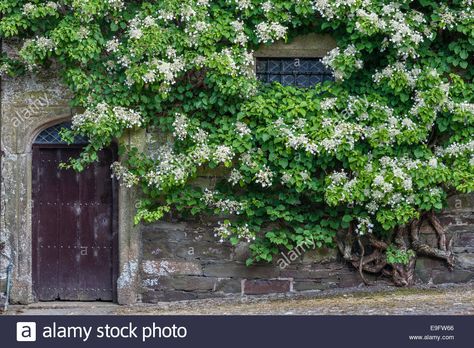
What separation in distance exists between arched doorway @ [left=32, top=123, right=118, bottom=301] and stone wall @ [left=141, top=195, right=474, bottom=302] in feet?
1.93

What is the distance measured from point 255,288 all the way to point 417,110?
2.78 m

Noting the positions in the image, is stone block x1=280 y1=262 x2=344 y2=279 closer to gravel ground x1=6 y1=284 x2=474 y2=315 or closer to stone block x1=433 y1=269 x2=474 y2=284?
gravel ground x1=6 y1=284 x2=474 y2=315

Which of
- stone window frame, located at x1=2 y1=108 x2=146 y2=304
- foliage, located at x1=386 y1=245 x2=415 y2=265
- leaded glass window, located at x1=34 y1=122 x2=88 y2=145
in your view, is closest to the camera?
foliage, located at x1=386 y1=245 x2=415 y2=265

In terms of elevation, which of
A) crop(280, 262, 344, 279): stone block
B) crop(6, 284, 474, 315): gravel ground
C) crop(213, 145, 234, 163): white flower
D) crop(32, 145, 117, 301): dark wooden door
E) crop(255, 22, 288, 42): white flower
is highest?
crop(255, 22, 288, 42): white flower

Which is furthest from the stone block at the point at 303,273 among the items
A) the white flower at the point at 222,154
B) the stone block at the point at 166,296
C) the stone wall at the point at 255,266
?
the white flower at the point at 222,154

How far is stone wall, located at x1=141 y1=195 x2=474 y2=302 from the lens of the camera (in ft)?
34.1

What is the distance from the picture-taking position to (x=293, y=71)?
34.2 ft

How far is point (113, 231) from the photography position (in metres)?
10.6

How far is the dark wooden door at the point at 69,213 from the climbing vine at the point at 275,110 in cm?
53

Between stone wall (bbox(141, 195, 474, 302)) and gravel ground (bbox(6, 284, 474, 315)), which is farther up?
stone wall (bbox(141, 195, 474, 302))

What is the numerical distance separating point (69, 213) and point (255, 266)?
2.31 meters

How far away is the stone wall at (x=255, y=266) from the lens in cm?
1041

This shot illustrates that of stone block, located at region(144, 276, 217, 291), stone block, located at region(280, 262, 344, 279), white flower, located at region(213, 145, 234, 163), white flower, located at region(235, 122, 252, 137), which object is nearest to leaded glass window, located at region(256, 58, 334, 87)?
white flower, located at region(235, 122, 252, 137)

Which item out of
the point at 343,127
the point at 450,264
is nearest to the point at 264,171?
the point at 343,127
